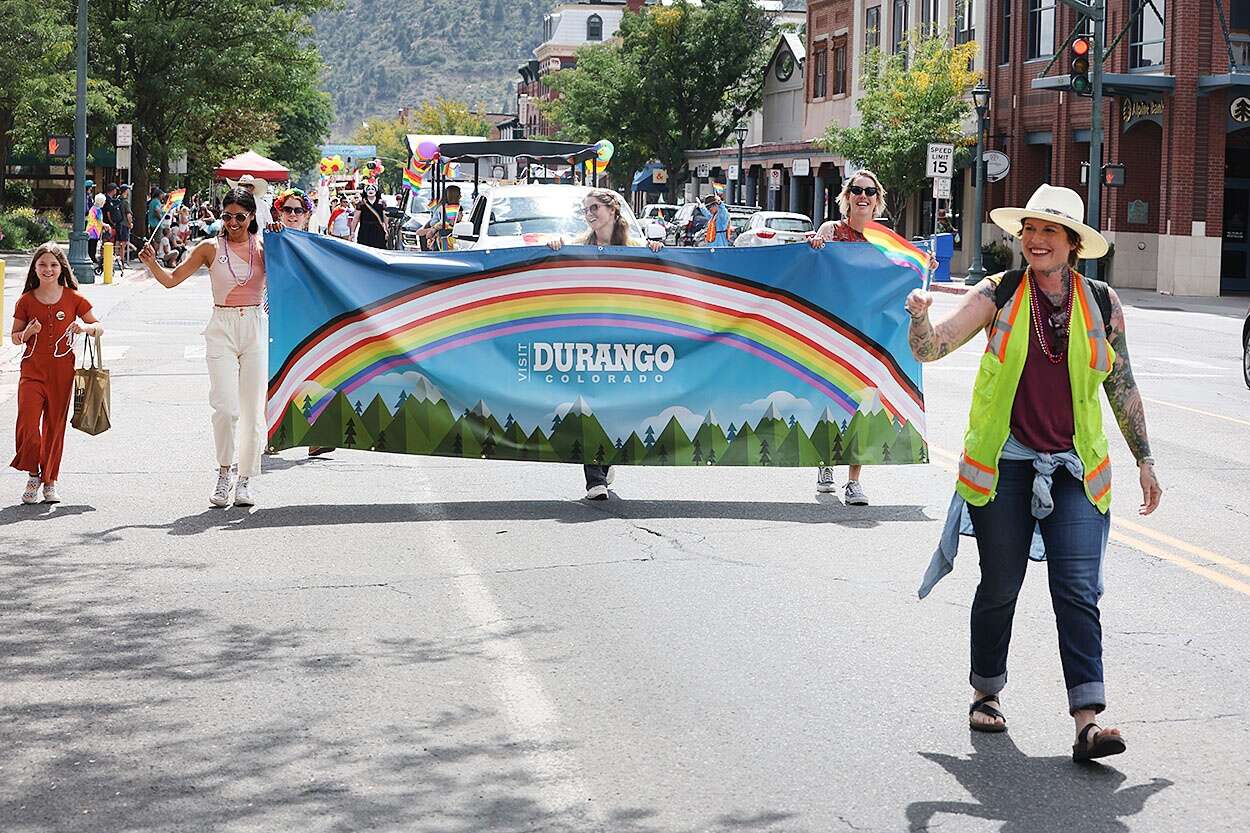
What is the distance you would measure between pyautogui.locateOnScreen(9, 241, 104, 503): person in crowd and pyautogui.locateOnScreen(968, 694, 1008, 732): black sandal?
256 inches

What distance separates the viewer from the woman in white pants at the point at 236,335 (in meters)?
10.5

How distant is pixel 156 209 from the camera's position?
4803 cm

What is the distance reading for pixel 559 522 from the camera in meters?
10.2

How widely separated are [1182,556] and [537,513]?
141 inches

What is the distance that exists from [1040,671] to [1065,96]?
40.3m

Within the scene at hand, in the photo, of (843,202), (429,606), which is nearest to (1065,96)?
(843,202)

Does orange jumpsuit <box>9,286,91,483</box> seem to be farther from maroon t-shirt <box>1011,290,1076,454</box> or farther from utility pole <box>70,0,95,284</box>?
utility pole <box>70,0,95,284</box>

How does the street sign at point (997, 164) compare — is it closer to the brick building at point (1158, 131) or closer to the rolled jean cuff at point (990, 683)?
the brick building at point (1158, 131)

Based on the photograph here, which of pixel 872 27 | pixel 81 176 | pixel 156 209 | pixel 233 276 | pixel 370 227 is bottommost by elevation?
pixel 233 276

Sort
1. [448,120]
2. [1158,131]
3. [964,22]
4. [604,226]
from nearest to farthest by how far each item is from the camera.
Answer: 1. [604,226]
2. [1158,131]
3. [964,22]
4. [448,120]

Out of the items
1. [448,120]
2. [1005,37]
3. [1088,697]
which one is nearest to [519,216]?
[1088,697]

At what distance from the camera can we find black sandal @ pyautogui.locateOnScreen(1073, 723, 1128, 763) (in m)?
5.55

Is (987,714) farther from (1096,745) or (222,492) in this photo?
(222,492)

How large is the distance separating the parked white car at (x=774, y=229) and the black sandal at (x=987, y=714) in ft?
122
